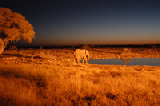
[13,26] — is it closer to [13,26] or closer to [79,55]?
[13,26]

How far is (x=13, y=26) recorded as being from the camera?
16078mm

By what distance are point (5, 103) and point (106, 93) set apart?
363cm

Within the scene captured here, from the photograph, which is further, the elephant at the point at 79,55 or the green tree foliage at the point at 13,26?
the elephant at the point at 79,55

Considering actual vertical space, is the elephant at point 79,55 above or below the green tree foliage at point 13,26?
below

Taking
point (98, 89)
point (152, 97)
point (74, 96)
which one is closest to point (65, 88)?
point (74, 96)

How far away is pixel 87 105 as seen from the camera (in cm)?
415

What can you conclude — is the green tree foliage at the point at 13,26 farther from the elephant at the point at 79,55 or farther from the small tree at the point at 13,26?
the elephant at the point at 79,55

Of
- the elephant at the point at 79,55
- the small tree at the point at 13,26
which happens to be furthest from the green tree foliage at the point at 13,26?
the elephant at the point at 79,55

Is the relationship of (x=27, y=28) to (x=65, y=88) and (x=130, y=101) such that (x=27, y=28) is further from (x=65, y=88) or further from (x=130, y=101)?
(x=130, y=101)

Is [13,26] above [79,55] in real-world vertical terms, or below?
above

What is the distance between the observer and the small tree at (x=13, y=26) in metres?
15.3

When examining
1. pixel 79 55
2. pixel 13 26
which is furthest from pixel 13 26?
pixel 79 55

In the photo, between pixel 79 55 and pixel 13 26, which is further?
pixel 79 55

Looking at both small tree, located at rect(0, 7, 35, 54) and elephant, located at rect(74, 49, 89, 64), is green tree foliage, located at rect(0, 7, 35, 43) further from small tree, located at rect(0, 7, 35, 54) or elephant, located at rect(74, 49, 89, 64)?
elephant, located at rect(74, 49, 89, 64)
